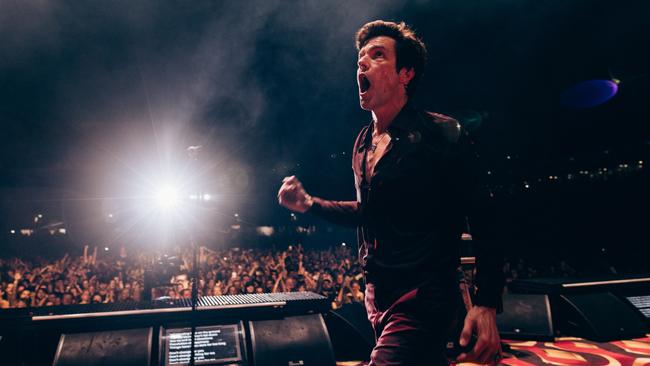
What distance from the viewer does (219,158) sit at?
22.6m

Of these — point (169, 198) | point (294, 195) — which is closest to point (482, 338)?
point (294, 195)

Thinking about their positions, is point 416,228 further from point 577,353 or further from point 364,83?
point 577,353

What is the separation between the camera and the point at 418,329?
1213mm

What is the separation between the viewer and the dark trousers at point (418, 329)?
1.20 meters

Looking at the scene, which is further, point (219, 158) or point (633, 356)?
point (219, 158)

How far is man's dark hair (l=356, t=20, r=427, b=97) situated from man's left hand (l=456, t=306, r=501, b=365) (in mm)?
868

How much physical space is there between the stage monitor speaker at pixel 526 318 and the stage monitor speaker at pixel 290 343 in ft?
9.50

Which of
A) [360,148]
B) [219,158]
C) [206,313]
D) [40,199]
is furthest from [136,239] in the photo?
[360,148]

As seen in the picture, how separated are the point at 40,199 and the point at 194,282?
2510 cm

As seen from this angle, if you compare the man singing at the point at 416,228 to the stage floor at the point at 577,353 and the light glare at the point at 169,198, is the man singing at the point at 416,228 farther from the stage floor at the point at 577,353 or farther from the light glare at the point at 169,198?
the stage floor at the point at 577,353

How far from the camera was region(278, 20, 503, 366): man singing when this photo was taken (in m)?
1.20

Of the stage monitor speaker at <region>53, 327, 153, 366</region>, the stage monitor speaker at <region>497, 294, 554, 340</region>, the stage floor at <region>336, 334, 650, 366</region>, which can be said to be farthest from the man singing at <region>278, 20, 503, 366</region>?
the stage monitor speaker at <region>497, 294, 554, 340</region>

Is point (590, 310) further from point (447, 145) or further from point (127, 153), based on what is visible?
point (127, 153)

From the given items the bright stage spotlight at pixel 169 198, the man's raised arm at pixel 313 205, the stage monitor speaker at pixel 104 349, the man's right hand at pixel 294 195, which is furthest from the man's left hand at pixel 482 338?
the bright stage spotlight at pixel 169 198
